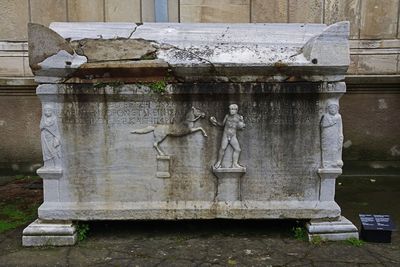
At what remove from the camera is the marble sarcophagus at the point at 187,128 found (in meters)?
3.35

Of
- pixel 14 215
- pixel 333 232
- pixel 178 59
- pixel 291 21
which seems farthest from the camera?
pixel 291 21

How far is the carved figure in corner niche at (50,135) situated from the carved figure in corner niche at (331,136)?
6.90 ft

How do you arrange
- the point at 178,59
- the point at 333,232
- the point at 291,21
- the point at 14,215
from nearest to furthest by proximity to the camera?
1. the point at 178,59
2. the point at 333,232
3. the point at 14,215
4. the point at 291,21

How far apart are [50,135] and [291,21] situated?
11.6ft

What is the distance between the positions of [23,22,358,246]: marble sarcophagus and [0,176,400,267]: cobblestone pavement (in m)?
0.18

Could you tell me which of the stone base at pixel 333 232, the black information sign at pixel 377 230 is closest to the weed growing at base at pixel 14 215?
the stone base at pixel 333 232

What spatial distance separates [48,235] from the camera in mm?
3398

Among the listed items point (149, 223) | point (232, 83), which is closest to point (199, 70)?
point (232, 83)

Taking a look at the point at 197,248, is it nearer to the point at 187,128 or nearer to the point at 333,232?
the point at 187,128

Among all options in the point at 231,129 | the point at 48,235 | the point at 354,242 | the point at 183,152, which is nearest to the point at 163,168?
the point at 183,152

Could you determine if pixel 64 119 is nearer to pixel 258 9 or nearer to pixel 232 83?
pixel 232 83

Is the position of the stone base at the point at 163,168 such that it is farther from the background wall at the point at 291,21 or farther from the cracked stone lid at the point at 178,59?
Result: the background wall at the point at 291,21

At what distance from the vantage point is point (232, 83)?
11.1ft

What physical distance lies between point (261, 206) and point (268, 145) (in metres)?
0.50
